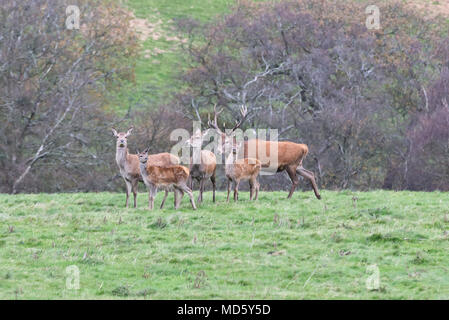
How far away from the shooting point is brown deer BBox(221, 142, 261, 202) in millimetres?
16234

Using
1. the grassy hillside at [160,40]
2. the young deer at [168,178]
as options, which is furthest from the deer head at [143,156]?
the grassy hillside at [160,40]

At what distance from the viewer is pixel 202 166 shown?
16.3m

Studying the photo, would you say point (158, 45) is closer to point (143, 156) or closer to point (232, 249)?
point (143, 156)

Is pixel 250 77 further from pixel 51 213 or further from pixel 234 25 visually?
pixel 51 213

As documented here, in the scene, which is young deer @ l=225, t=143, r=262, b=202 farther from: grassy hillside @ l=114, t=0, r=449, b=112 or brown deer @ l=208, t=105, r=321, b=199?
grassy hillside @ l=114, t=0, r=449, b=112

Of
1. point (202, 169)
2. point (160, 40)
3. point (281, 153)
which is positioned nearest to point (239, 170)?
point (202, 169)

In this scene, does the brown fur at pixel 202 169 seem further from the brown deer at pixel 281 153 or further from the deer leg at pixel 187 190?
the deer leg at pixel 187 190

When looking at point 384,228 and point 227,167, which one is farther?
point 227,167

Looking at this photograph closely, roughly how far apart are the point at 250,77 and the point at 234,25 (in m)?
4.66

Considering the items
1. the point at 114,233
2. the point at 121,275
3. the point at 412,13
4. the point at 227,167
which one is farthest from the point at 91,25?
the point at 121,275

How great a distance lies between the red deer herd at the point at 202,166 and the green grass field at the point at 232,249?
0.56 metres

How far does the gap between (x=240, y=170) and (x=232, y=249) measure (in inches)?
182

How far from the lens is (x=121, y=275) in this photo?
410 inches

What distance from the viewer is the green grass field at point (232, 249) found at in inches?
384
